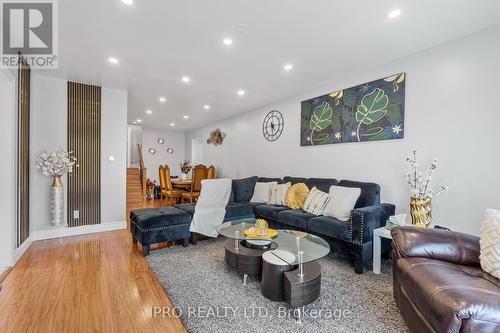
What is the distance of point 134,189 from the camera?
22.7 ft

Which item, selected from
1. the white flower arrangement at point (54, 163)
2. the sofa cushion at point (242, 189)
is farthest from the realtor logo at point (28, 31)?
the sofa cushion at point (242, 189)

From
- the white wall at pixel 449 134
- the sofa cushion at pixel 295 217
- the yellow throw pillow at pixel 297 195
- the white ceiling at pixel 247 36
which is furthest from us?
the yellow throw pillow at pixel 297 195

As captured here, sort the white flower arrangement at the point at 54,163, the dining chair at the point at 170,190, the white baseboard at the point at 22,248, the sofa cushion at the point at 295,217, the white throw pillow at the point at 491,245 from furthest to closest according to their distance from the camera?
the dining chair at the point at 170,190 < the white flower arrangement at the point at 54,163 < the sofa cushion at the point at 295,217 < the white baseboard at the point at 22,248 < the white throw pillow at the point at 491,245

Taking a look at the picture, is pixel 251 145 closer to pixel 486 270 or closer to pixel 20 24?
pixel 20 24

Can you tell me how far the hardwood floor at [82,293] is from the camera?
179 cm

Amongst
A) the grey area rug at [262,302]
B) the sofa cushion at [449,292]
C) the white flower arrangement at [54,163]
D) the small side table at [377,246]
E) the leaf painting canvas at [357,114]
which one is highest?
the leaf painting canvas at [357,114]

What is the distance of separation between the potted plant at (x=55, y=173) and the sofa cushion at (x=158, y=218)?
1.21 meters

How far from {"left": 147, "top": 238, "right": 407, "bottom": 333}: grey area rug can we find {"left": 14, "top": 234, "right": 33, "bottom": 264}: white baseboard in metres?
1.62

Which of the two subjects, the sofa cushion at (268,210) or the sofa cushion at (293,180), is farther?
the sofa cushion at (293,180)

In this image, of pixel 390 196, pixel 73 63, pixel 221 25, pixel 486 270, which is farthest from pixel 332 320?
pixel 73 63

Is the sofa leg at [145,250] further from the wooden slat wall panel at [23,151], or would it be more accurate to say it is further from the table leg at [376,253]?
the table leg at [376,253]

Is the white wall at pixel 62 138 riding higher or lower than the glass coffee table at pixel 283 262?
higher

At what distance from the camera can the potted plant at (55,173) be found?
3611 mm

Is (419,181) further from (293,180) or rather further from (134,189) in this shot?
(134,189)
